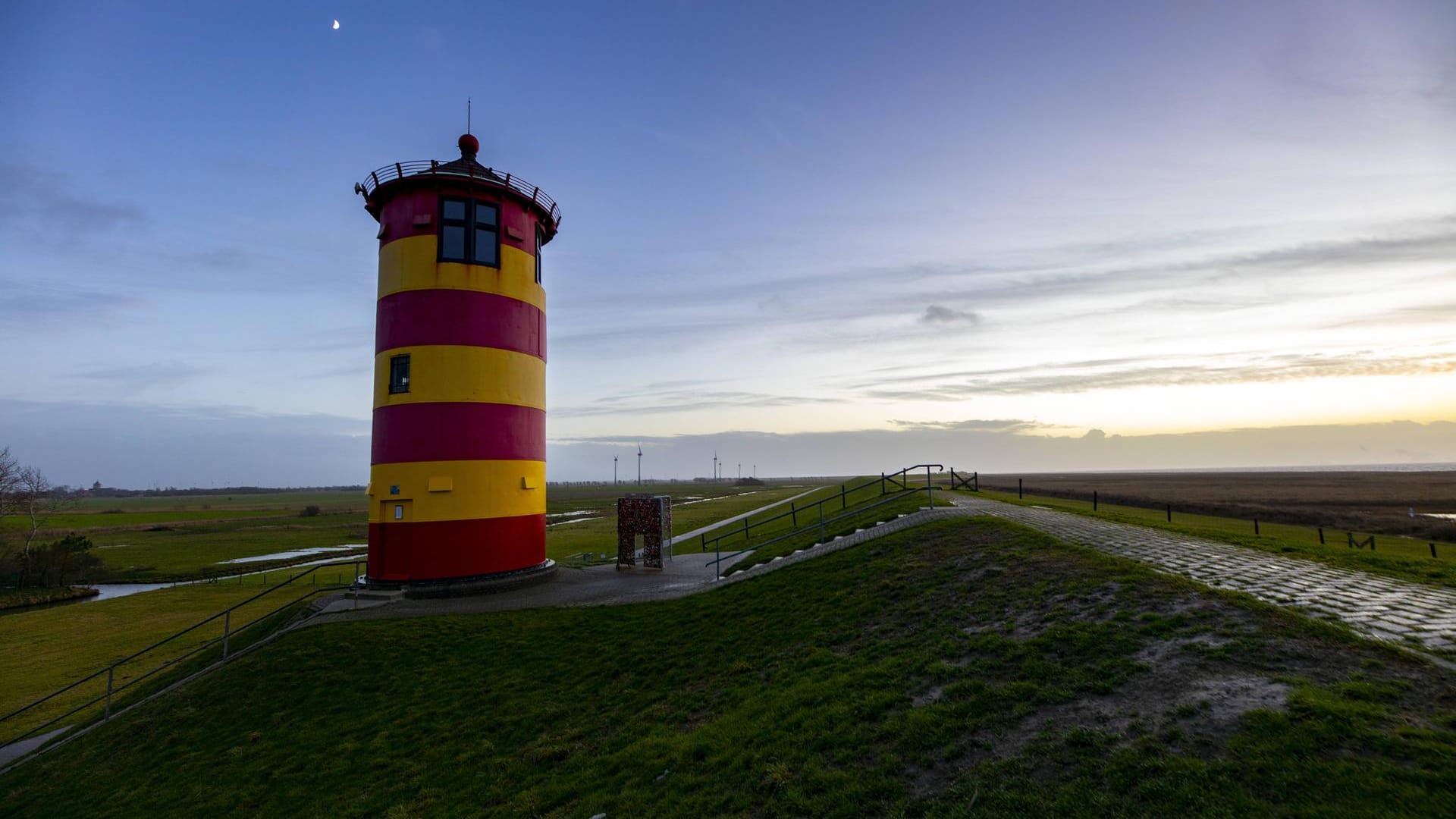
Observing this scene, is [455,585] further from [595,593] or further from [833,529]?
[833,529]

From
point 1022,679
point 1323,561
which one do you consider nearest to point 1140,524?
point 1323,561

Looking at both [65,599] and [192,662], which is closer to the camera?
[192,662]

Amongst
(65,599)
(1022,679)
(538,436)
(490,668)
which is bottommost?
(65,599)

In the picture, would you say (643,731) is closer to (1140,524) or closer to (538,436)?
(538,436)

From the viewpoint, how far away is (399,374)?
60.6ft

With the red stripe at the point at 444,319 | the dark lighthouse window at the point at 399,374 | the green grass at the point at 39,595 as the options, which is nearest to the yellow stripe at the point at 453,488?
the dark lighthouse window at the point at 399,374

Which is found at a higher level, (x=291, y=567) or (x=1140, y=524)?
(x=1140, y=524)

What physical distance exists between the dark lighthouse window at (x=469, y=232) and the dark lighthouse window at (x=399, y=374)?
336 cm

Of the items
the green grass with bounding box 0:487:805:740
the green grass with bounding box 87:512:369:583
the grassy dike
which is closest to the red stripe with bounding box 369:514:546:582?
the grassy dike

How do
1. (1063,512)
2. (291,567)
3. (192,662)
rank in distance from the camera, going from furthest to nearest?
(291,567)
(1063,512)
(192,662)

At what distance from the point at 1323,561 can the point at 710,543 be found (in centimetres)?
2171

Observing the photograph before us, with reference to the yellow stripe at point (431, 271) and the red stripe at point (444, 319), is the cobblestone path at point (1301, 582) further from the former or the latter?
the yellow stripe at point (431, 271)

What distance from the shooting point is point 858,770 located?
6453mm

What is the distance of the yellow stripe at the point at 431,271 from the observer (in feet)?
60.2
